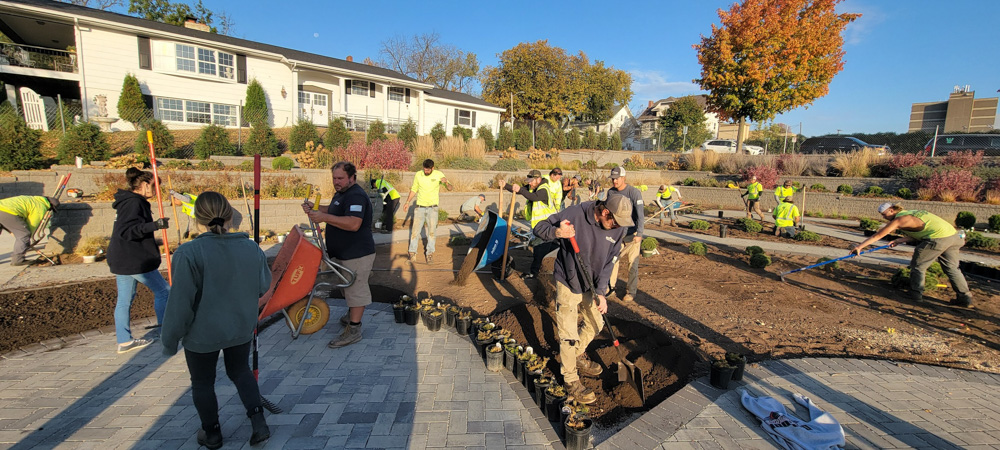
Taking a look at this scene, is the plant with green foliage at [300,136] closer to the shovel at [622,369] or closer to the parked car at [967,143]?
the shovel at [622,369]

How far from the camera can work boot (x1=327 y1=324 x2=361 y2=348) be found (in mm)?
4379

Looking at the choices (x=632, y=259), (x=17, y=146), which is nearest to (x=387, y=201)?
(x=632, y=259)

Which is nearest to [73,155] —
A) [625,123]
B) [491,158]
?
[491,158]

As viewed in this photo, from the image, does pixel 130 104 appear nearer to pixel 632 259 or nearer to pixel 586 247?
pixel 632 259

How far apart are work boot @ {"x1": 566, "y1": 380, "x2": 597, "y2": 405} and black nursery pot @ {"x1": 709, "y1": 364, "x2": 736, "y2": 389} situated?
104cm

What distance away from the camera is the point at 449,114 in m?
30.4

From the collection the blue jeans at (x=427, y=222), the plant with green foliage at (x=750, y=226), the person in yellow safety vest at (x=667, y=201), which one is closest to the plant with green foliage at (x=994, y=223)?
the plant with green foliage at (x=750, y=226)

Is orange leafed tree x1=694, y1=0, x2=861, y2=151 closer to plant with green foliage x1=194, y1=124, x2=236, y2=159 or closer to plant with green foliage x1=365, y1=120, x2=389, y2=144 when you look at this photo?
plant with green foliage x1=365, y1=120, x2=389, y2=144

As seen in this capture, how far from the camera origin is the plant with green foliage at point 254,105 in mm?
20859

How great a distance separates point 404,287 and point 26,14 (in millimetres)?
22826

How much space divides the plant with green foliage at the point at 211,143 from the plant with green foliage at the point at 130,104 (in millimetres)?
6300

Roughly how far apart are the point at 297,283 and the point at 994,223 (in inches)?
654

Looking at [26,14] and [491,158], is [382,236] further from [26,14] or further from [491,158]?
[26,14]

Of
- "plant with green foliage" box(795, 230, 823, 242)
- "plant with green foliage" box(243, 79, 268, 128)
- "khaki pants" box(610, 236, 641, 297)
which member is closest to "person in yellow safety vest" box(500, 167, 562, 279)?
"khaki pants" box(610, 236, 641, 297)
